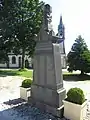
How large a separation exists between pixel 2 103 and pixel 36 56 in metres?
3.00

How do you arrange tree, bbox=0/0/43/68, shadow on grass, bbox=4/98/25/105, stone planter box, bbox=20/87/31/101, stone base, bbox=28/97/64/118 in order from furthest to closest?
tree, bbox=0/0/43/68
stone planter box, bbox=20/87/31/101
shadow on grass, bbox=4/98/25/105
stone base, bbox=28/97/64/118

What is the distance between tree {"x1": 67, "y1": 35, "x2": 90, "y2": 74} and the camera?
73.8 feet

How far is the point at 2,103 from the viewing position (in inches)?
336

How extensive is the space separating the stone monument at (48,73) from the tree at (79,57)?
15.4m

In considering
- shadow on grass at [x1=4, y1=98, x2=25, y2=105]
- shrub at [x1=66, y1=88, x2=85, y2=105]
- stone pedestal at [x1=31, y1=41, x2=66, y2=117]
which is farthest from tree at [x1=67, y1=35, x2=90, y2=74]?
shrub at [x1=66, y1=88, x2=85, y2=105]

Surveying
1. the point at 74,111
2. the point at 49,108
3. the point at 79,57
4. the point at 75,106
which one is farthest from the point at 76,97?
the point at 79,57

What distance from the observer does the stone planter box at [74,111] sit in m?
6.41

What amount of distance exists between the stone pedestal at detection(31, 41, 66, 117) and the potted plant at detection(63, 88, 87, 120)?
43cm

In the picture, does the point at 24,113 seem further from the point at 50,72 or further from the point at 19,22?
the point at 19,22

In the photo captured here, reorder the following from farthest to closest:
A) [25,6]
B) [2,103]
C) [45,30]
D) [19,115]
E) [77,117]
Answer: [25,6], [2,103], [45,30], [19,115], [77,117]

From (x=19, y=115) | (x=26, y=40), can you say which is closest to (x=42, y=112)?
(x=19, y=115)

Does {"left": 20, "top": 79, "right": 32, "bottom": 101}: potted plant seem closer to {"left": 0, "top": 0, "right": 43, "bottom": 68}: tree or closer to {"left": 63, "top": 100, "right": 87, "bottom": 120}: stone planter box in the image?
{"left": 63, "top": 100, "right": 87, "bottom": 120}: stone planter box

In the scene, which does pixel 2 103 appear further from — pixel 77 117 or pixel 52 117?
pixel 77 117

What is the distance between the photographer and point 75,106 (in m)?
6.49
